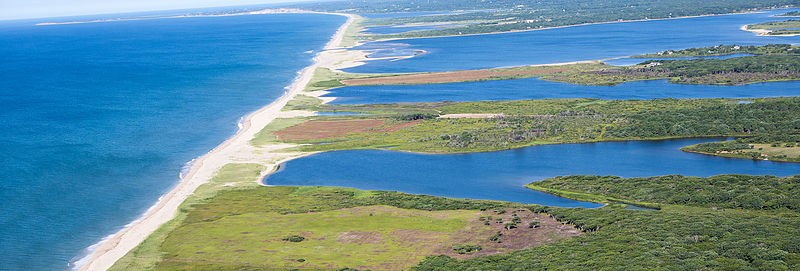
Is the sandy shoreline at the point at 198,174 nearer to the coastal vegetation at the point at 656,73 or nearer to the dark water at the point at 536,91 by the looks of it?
the dark water at the point at 536,91

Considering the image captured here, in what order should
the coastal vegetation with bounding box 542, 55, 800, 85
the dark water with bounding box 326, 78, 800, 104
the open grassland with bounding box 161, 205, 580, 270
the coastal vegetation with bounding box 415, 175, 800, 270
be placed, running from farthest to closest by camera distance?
the coastal vegetation with bounding box 542, 55, 800, 85 → the dark water with bounding box 326, 78, 800, 104 → the open grassland with bounding box 161, 205, 580, 270 → the coastal vegetation with bounding box 415, 175, 800, 270

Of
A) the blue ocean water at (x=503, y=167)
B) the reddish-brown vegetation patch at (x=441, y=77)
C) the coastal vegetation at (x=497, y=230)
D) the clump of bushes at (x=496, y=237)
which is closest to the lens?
the coastal vegetation at (x=497, y=230)

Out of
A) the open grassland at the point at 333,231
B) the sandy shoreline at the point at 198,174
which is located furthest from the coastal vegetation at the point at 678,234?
the sandy shoreline at the point at 198,174

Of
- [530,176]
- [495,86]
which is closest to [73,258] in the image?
[530,176]

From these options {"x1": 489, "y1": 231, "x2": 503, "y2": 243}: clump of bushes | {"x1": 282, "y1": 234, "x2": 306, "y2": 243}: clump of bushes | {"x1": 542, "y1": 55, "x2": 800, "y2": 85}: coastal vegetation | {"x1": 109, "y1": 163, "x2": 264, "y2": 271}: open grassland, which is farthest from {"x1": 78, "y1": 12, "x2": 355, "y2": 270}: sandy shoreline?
{"x1": 542, "y1": 55, "x2": 800, "y2": 85}: coastal vegetation

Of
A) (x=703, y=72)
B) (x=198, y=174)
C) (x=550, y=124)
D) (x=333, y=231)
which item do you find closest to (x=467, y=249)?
(x=333, y=231)

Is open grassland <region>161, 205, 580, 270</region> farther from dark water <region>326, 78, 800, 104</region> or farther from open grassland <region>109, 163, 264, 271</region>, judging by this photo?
dark water <region>326, 78, 800, 104</region>

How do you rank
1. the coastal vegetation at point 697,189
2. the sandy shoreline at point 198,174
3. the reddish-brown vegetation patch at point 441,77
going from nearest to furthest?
1. the sandy shoreline at point 198,174
2. the coastal vegetation at point 697,189
3. the reddish-brown vegetation patch at point 441,77
